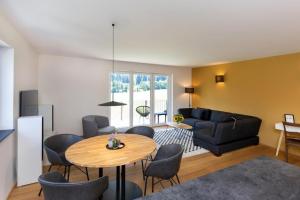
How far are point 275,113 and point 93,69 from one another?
5.26 m

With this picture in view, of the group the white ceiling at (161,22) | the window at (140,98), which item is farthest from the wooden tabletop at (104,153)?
the window at (140,98)

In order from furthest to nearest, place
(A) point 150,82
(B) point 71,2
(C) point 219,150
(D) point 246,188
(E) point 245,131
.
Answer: (A) point 150,82 → (E) point 245,131 → (C) point 219,150 → (B) point 71,2 → (D) point 246,188

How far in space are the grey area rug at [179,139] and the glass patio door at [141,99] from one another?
0.77 meters

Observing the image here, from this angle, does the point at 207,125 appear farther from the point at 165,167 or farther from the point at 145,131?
the point at 165,167

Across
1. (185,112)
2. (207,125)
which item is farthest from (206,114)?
(207,125)

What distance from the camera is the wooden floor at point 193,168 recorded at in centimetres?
251

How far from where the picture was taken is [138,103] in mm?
6316

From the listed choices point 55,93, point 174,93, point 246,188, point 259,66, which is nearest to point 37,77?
point 55,93

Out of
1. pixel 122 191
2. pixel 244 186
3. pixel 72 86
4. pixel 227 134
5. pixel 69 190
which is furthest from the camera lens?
pixel 72 86

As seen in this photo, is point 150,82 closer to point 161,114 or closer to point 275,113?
point 161,114

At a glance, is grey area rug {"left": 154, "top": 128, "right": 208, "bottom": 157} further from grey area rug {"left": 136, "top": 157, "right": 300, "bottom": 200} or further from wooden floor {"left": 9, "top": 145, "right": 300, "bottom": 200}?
grey area rug {"left": 136, "top": 157, "right": 300, "bottom": 200}

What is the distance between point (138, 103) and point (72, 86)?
234 cm

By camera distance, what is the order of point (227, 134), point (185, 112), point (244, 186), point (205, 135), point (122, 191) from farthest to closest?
1. point (185, 112)
2. point (205, 135)
3. point (227, 134)
4. point (122, 191)
5. point (244, 186)

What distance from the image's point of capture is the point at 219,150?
384 centimetres
